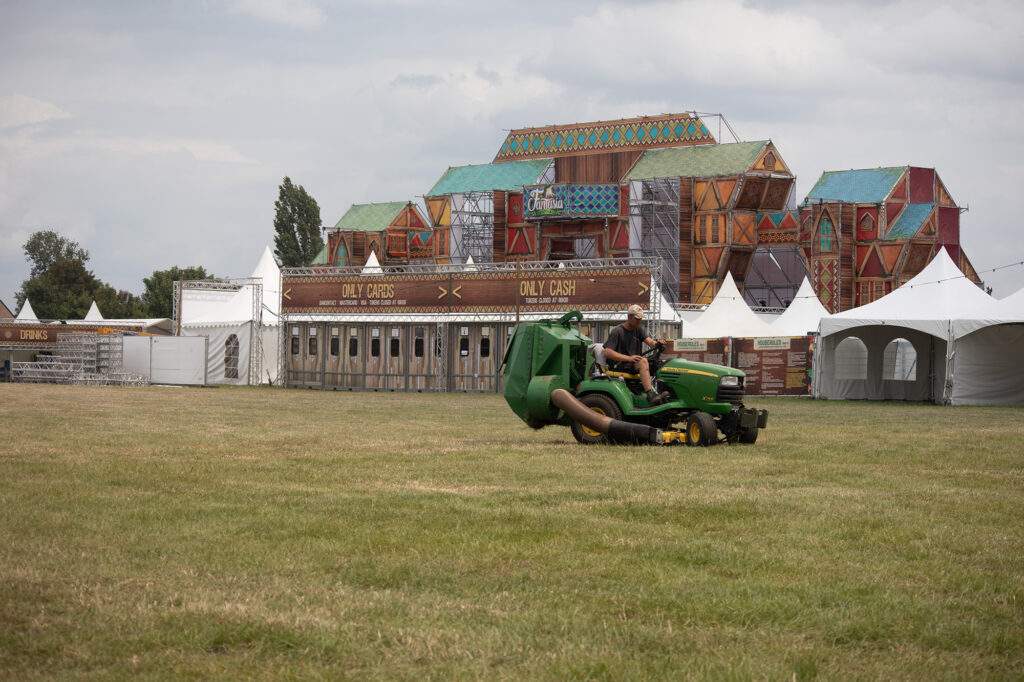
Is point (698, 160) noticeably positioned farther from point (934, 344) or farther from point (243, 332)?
point (934, 344)

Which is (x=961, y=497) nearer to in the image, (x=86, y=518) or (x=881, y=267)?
(x=86, y=518)

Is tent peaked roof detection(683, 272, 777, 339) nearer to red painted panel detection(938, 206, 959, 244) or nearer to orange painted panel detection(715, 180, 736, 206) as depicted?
orange painted panel detection(715, 180, 736, 206)

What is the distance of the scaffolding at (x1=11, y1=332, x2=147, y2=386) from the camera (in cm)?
4912

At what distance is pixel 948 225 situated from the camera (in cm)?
8006

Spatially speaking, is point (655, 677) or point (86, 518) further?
point (86, 518)

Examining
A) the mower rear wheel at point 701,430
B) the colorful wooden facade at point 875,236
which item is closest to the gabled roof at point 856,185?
the colorful wooden facade at point 875,236

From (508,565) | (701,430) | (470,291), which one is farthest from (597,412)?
(470,291)

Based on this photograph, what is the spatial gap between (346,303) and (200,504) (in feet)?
133

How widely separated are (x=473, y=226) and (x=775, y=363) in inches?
1844

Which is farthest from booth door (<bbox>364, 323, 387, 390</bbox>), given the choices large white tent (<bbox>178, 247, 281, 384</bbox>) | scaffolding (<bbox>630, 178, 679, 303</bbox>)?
scaffolding (<bbox>630, 178, 679, 303</bbox>)

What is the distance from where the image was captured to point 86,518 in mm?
9656

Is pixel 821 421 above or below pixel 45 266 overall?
below

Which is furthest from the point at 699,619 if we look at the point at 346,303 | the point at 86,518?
the point at 346,303

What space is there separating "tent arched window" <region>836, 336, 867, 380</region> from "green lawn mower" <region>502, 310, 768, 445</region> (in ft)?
83.3
